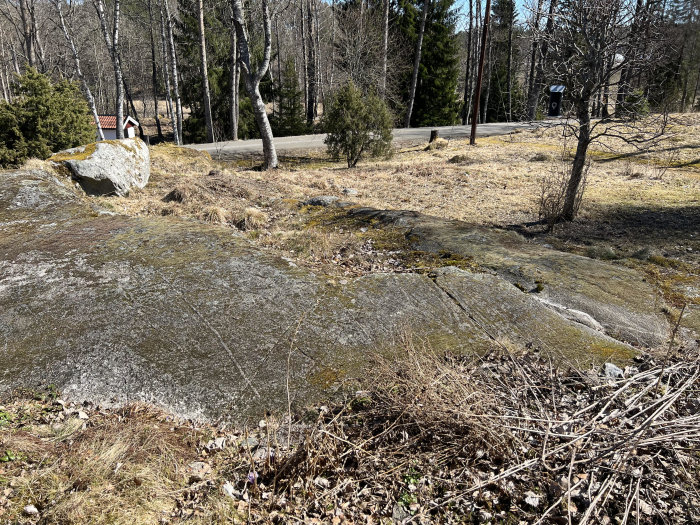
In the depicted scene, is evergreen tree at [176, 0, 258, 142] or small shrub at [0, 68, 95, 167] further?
evergreen tree at [176, 0, 258, 142]

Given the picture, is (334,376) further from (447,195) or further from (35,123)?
(35,123)

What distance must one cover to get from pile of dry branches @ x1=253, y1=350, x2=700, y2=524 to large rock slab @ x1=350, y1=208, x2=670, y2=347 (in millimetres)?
1168

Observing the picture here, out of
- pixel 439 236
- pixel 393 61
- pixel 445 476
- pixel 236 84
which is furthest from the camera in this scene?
pixel 393 61

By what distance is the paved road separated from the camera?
17480 mm

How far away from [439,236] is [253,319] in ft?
10.8

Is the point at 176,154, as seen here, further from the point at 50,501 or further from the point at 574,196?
the point at 50,501

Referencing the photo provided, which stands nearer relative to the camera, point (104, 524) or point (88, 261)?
point (104, 524)

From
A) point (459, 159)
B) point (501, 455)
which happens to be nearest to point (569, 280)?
point (501, 455)

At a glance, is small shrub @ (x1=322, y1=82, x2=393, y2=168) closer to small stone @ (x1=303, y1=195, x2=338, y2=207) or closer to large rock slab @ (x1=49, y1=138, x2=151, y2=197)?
small stone @ (x1=303, y1=195, x2=338, y2=207)

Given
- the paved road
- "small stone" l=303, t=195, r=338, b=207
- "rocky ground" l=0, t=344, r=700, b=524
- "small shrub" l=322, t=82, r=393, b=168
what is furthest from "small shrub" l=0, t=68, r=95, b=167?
"rocky ground" l=0, t=344, r=700, b=524

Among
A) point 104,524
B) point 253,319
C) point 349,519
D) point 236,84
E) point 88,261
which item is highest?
point 236,84

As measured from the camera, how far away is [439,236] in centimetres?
612

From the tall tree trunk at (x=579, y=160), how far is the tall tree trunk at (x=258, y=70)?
8317mm

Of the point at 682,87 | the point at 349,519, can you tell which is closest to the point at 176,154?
the point at 349,519
